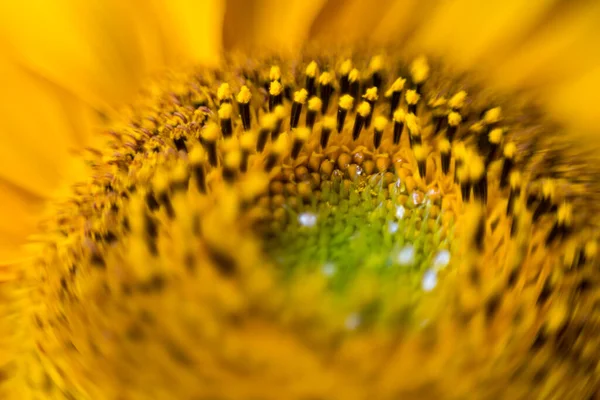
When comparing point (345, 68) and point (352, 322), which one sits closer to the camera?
point (352, 322)

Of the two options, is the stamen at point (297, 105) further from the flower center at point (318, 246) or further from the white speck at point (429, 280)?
the white speck at point (429, 280)

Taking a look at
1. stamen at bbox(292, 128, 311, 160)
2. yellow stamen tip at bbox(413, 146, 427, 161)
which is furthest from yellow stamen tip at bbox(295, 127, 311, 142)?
yellow stamen tip at bbox(413, 146, 427, 161)

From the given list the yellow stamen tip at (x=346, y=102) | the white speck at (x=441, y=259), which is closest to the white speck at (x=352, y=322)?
the white speck at (x=441, y=259)

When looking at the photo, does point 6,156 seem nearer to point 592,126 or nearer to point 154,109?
point 154,109

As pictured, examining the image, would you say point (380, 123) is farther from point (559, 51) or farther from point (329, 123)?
point (559, 51)

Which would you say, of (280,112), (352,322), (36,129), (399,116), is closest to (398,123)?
(399,116)

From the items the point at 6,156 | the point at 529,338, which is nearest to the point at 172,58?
the point at 6,156
